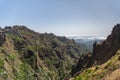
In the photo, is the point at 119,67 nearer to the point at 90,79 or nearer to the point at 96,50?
the point at 90,79

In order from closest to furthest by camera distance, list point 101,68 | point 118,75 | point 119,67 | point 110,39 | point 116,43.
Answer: point 118,75
point 119,67
point 101,68
point 116,43
point 110,39

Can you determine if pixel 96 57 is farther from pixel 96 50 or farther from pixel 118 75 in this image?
pixel 118 75

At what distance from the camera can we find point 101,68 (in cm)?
4500

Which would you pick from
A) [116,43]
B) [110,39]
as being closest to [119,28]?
[110,39]

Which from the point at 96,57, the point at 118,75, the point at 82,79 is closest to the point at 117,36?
the point at 96,57

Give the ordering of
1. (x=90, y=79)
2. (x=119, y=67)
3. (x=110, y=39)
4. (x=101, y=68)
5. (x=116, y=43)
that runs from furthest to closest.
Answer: (x=110, y=39)
(x=116, y=43)
(x=101, y=68)
(x=90, y=79)
(x=119, y=67)

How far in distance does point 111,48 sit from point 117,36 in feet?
38.8

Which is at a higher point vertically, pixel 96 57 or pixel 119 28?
pixel 119 28

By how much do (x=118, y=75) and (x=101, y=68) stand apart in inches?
404

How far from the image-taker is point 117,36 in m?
175

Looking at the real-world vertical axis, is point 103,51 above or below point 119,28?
below

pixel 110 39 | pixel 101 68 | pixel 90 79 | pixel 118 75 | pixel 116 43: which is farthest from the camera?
pixel 110 39

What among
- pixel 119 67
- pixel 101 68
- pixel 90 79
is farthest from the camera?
pixel 101 68

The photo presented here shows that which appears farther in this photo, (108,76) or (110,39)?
Result: (110,39)
